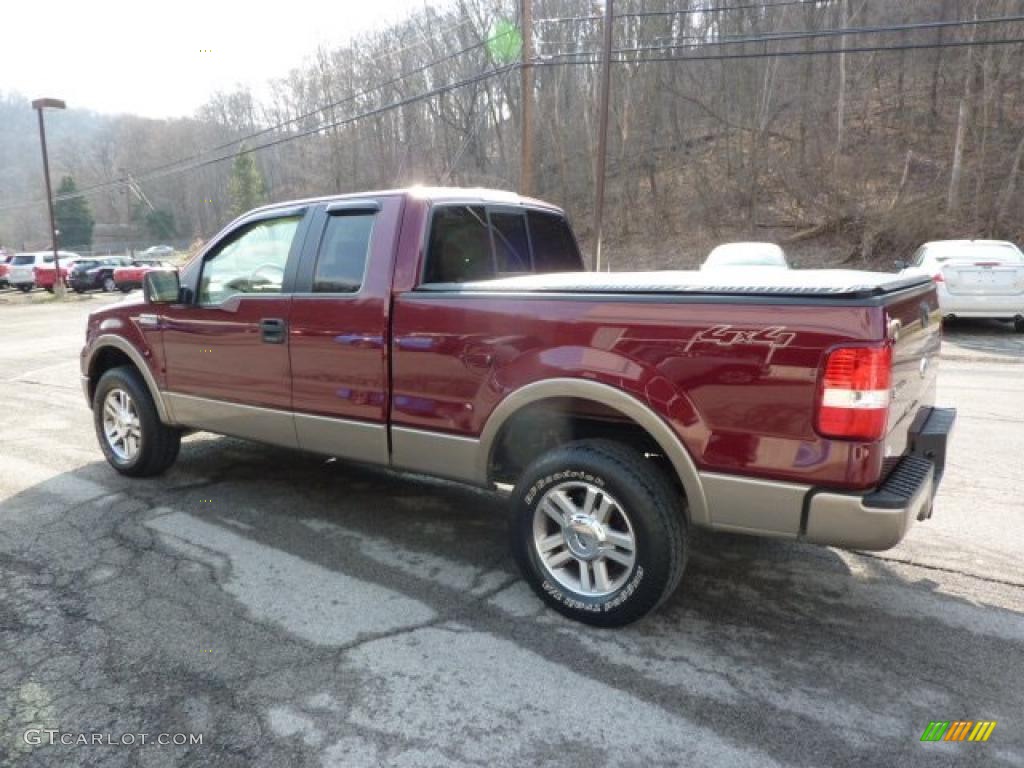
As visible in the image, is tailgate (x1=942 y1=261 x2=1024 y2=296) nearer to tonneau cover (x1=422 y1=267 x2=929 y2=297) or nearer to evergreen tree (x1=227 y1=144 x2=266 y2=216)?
tonneau cover (x1=422 y1=267 x2=929 y2=297)

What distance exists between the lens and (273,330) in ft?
13.6

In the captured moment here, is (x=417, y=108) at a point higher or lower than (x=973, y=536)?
higher

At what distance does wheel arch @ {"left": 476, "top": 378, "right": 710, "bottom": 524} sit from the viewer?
287 centimetres

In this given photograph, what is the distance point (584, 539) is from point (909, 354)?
152 centimetres

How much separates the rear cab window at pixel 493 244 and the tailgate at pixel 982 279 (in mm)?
9302

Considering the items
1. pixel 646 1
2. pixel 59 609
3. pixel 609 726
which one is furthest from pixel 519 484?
pixel 646 1

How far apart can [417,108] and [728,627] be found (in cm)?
4308

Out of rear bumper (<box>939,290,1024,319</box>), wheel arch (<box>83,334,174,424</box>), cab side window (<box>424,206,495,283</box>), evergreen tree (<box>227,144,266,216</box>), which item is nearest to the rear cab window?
cab side window (<box>424,206,495,283</box>)

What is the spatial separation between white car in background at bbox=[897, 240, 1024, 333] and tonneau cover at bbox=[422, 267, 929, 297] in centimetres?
982

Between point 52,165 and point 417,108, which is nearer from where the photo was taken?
point 417,108

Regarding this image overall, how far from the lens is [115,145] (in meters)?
76.4

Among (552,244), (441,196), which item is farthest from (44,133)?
(441,196)

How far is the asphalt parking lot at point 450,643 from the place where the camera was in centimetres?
241

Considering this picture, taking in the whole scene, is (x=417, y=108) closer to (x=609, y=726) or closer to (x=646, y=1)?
(x=646, y=1)
